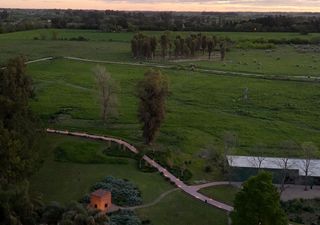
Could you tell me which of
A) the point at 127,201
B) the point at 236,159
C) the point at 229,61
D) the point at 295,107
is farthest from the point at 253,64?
the point at 127,201

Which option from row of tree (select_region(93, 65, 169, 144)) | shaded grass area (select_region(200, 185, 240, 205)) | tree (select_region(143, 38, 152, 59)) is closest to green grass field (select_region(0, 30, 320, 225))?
shaded grass area (select_region(200, 185, 240, 205))

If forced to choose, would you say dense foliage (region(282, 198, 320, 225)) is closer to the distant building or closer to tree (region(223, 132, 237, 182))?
the distant building

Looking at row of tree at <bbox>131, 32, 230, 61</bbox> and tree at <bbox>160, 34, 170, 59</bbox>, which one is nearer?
row of tree at <bbox>131, 32, 230, 61</bbox>

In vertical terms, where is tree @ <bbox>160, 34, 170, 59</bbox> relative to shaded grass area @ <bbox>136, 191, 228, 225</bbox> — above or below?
above

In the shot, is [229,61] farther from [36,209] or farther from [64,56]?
[36,209]

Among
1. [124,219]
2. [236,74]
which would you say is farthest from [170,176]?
[236,74]

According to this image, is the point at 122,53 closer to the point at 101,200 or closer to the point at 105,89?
the point at 105,89
